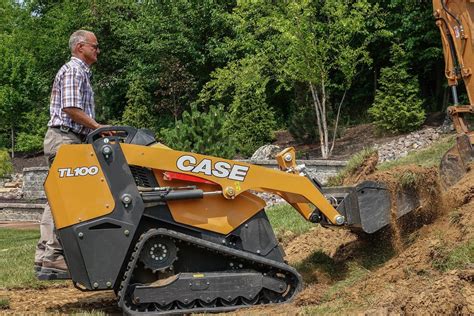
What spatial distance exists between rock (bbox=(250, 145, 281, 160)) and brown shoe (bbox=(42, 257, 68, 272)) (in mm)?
13671

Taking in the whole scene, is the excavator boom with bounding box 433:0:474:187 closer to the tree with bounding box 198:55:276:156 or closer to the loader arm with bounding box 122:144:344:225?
the loader arm with bounding box 122:144:344:225

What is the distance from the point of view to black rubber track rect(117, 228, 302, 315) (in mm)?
5406

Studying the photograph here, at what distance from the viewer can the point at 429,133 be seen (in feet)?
59.8

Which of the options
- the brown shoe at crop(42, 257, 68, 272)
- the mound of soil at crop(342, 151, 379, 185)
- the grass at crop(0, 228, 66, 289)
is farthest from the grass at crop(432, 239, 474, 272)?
the grass at crop(0, 228, 66, 289)

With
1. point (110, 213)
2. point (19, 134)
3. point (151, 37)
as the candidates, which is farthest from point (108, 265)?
point (19, 134)

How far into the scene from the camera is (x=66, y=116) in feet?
19.6

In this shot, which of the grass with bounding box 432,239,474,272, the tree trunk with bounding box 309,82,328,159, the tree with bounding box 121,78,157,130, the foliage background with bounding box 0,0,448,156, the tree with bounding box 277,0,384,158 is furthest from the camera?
the tree with bounding box 121,78,157,130

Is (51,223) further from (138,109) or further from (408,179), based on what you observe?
(138,109)

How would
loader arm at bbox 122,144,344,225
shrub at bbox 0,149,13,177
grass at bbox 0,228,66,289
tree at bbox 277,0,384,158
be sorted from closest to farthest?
1. loader arm at bbox 122,144,344,225
2. grass at bbox 0,228,66,289
3. tree at bbox 277,0,384,158
4. shrub at bbox 0,149,13,177

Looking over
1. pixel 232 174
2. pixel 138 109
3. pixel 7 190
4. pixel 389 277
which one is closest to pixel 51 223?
pixel 232 174

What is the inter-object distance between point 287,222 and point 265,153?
9873 mm

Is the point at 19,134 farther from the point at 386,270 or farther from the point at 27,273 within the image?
the point at 386,270

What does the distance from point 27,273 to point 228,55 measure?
64.8 feet

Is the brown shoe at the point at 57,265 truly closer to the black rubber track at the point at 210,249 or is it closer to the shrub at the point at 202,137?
the black rubber track at the point at 210,249
